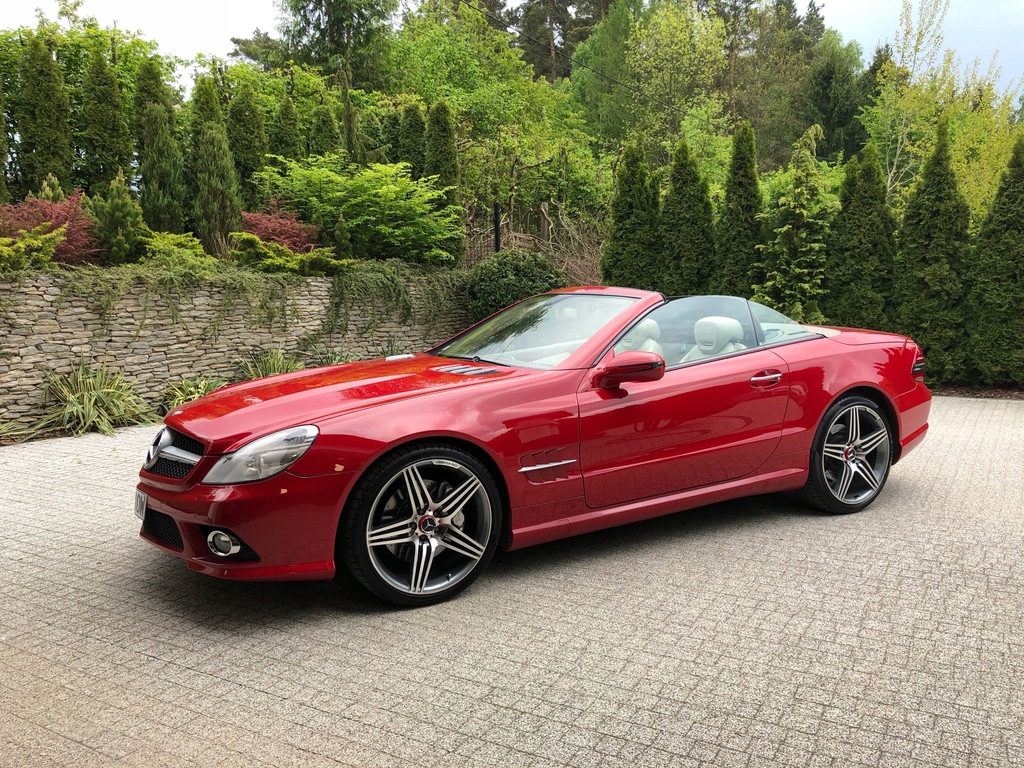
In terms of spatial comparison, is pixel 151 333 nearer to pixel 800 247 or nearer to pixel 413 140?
pixel 413 140

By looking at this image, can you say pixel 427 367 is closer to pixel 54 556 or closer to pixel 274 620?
pixel 274 620

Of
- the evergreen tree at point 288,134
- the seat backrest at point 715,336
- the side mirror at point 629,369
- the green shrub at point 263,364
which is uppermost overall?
the evergreen tree at point 288,134

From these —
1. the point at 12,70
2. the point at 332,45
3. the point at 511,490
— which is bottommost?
the point at 511,490

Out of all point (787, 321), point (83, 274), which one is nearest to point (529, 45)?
point (83, 274)

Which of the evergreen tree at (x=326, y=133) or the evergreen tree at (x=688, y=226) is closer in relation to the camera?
the evergreen tree at (x=688, y=226)

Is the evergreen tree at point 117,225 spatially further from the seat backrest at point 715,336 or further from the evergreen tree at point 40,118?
the seat backrest at point 715,336

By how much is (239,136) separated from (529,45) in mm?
32665

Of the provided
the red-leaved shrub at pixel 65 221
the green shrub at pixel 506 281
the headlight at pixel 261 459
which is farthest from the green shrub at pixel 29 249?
the headlight at pixel 261 459

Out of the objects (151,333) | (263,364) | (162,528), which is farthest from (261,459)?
(263,364)

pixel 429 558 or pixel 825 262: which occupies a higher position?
pixel 825 262

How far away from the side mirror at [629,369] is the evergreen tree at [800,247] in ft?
28.1

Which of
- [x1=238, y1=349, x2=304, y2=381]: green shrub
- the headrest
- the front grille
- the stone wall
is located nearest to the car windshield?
the headrest

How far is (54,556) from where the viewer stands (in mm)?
4418

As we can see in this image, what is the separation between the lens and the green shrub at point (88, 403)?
8.49 m
